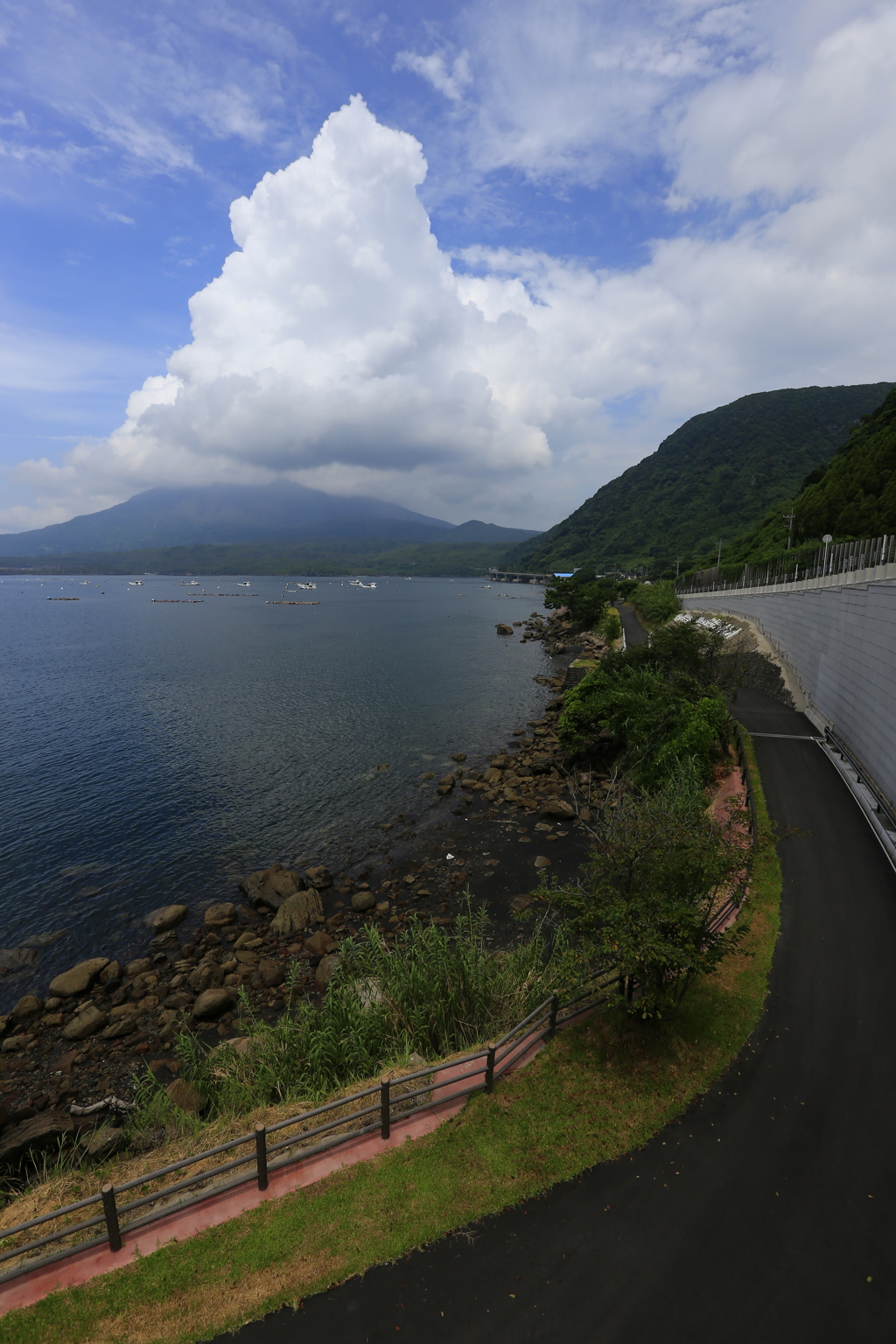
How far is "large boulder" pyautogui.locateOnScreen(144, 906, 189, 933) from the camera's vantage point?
957 inches

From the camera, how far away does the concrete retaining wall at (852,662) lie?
24.3 metres

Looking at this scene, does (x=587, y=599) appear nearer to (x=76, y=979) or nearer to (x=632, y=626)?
(x=632, y=626)

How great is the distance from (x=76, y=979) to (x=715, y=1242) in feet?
69.5

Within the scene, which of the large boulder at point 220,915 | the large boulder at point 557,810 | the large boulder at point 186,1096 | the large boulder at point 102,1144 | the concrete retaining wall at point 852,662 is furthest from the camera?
the large boulder at point 557,810

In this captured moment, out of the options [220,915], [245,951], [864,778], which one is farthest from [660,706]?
[220,915]

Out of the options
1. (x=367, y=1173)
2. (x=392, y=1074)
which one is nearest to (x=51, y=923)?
(x=392, y=1074)

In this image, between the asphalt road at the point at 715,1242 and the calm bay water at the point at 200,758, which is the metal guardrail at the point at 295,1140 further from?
the calm bay water at the point at 200,758

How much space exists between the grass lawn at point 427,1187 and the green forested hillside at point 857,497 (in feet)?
236

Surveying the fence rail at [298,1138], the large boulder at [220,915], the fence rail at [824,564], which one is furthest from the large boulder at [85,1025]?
the fence rail at [824,564]

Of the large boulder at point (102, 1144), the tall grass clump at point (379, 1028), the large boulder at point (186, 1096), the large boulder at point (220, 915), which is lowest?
the large boulder at point (220, 915)

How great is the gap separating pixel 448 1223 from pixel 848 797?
23.5 meters

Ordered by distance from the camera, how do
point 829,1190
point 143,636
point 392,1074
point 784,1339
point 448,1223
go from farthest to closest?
point 143,636 → point 392,1074 → point 829,1190 → point 448,1223 → point 784,1339

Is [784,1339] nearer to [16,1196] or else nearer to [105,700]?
[16,1196]

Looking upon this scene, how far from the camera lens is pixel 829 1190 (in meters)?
9.88
